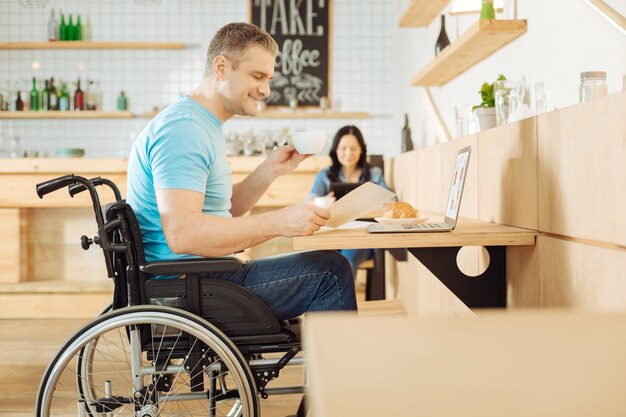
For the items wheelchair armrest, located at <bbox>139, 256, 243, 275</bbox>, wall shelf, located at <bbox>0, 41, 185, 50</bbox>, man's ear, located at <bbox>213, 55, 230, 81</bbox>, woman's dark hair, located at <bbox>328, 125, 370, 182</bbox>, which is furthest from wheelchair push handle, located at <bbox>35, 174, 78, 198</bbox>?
wall shelf, located at <bbox>0, 41, 185, 50</bbox>

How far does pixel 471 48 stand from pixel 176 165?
169 centimetres

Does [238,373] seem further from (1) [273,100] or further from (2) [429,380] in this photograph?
(1) [273,100]

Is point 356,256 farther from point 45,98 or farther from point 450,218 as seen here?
point 45,98

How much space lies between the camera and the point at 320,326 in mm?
641

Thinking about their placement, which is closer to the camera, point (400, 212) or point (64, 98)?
point (400, 212)

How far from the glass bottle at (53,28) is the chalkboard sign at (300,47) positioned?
1.56 m

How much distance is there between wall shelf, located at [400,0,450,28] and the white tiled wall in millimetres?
1644

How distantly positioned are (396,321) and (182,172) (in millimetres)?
1119

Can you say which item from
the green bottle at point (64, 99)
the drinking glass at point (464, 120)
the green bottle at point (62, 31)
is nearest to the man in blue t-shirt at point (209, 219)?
the drinking glass at point (464, 120)

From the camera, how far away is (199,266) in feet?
5.33

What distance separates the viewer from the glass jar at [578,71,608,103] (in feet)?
5.50

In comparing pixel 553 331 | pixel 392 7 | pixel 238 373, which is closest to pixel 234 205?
pixel 238 373

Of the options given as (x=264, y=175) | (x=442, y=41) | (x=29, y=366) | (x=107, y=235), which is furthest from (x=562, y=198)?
(x=29, y=366)

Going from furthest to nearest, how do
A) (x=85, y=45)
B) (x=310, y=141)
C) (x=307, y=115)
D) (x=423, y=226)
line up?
(x=307, y=115)
(x=85, y=45)
(x=310, y=141)
(x=423, y=226)
